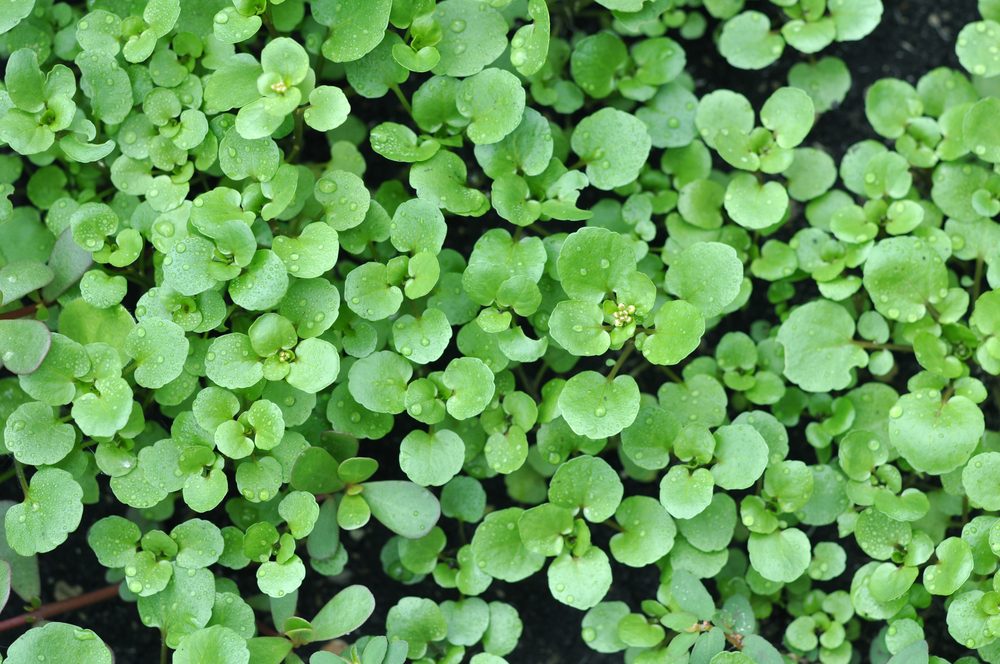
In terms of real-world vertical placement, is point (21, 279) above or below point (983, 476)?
above

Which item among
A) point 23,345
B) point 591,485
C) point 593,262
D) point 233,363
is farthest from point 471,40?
point 23,345

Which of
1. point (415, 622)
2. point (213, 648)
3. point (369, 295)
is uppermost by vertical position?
point (369, 295)

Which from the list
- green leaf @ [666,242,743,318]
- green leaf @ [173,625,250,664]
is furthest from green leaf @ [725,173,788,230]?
green leaf @ [173,625,250,664]

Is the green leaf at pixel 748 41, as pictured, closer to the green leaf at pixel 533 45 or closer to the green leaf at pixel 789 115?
the green leaf at pixel 789 115

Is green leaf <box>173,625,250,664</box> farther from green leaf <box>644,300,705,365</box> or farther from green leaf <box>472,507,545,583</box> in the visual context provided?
green leaf <box>644,300,705,365</box>

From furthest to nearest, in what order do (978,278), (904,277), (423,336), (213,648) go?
(978,278) → (904,277) → (423,336) → (213,648)

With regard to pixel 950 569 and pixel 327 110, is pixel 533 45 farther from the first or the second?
pixel 950 569
